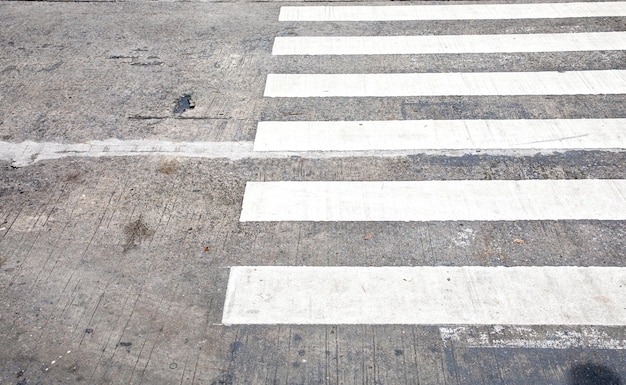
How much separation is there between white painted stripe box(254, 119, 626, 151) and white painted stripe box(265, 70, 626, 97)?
2.32 feet

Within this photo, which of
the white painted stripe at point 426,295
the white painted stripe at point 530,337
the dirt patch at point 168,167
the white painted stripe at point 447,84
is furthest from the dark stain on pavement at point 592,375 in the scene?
the dirt patch at point 168,167

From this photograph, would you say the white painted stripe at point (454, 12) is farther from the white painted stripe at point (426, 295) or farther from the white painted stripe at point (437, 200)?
the white painted stripe at point (426, 295)

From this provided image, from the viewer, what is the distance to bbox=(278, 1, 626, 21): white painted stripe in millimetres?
9961

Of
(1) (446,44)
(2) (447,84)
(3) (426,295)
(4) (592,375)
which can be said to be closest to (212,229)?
(3) (426,295)

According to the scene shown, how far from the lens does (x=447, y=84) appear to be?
8281 millimetres

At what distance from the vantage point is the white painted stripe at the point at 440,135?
283 inches

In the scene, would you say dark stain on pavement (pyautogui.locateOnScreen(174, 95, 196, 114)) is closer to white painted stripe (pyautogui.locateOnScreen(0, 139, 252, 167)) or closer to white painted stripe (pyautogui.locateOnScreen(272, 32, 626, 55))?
white painted stripe (pyautogui.locateOnScreen(0, 139, 252, 167))

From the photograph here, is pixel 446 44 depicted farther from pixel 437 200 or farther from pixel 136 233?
pixel 136 233

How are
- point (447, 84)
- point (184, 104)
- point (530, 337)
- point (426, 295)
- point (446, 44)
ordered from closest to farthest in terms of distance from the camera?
point (530, 337), point (426, 295), point (184, 104), point (447, 84), point (446, 44)

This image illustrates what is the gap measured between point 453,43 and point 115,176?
5.15 meters

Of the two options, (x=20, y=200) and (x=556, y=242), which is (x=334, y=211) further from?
(x=20, y=200)

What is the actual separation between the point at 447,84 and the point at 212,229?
3848 mm

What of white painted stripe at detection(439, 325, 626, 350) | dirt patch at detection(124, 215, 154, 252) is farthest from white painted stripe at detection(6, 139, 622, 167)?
white painted stripe at detection(439, 325, 626, 350)

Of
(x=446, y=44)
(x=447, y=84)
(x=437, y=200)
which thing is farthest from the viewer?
(x=446, y=44)
